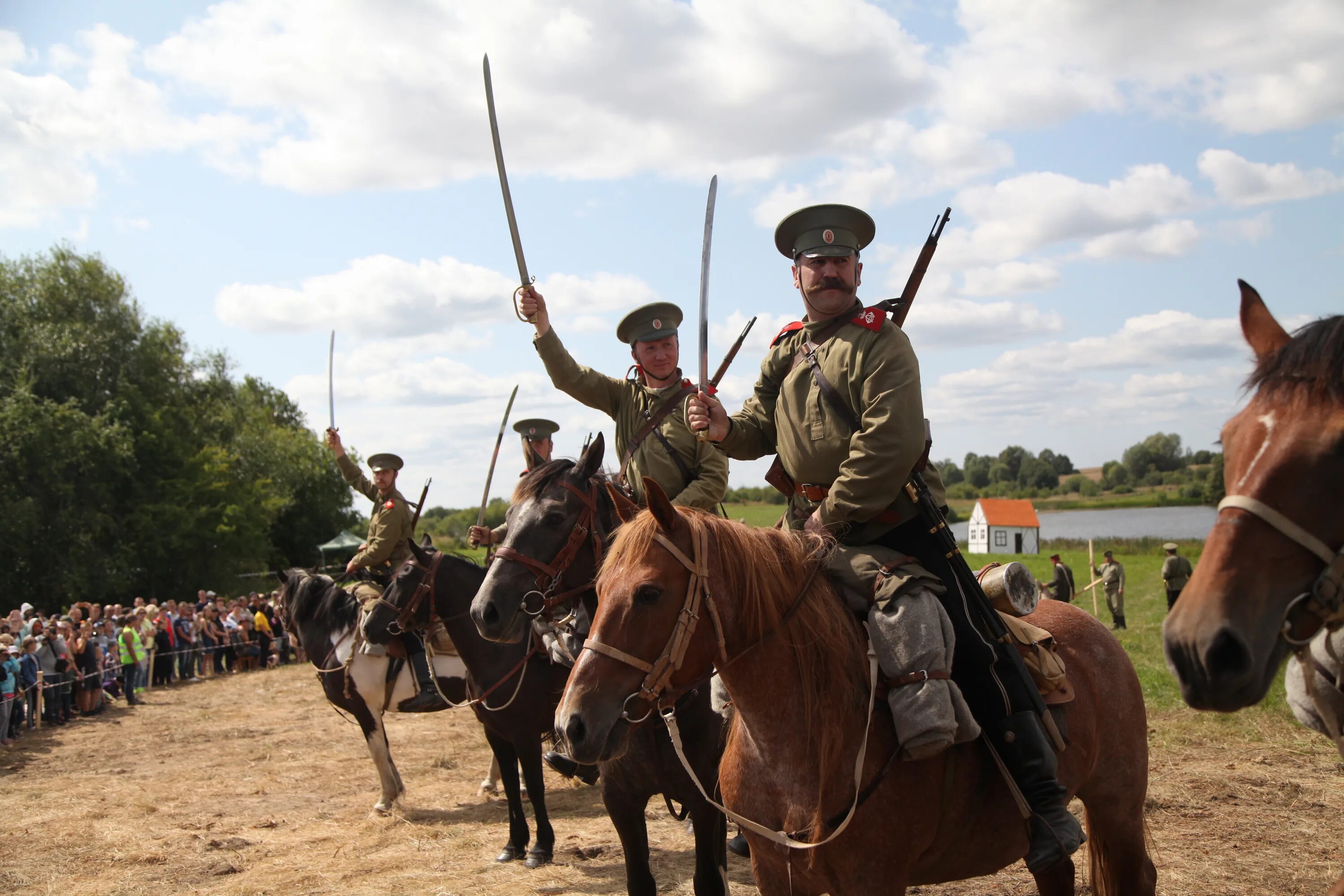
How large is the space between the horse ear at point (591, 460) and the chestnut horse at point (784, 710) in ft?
7.52

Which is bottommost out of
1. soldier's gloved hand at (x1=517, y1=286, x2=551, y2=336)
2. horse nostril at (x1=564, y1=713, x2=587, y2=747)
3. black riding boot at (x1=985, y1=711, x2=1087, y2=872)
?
black riding boot at (x1=985, y1=711, x2=1087, y2=872)

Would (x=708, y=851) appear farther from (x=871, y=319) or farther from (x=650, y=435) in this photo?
(x=871, y=319)

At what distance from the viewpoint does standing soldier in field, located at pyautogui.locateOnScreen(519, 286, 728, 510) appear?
5.80 metres

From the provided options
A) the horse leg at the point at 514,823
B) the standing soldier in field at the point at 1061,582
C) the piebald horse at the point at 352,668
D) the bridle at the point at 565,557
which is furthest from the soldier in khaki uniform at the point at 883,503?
the standing soldier in field at the point at 1061,582

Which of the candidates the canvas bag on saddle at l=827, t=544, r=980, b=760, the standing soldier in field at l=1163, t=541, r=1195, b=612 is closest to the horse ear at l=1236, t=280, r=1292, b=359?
the canvas bag on saddle at l=827, t=544, r=980, b=760

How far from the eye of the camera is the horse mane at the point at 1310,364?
2273mm

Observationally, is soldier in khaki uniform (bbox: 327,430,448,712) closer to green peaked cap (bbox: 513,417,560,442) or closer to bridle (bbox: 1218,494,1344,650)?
green peaked cap (bbox: 513,417,560,442)

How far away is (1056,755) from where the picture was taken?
164 inches

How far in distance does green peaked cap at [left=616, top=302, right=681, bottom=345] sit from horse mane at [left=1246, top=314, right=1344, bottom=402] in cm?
413

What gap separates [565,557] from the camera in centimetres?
583

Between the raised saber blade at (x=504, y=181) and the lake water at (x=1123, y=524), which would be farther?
the lake water at (x=1123, y=524)

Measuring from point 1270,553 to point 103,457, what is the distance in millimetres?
40812

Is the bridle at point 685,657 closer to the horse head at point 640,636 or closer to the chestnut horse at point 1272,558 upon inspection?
the horse head at point 640,636

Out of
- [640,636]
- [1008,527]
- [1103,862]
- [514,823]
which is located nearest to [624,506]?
[640,636]
